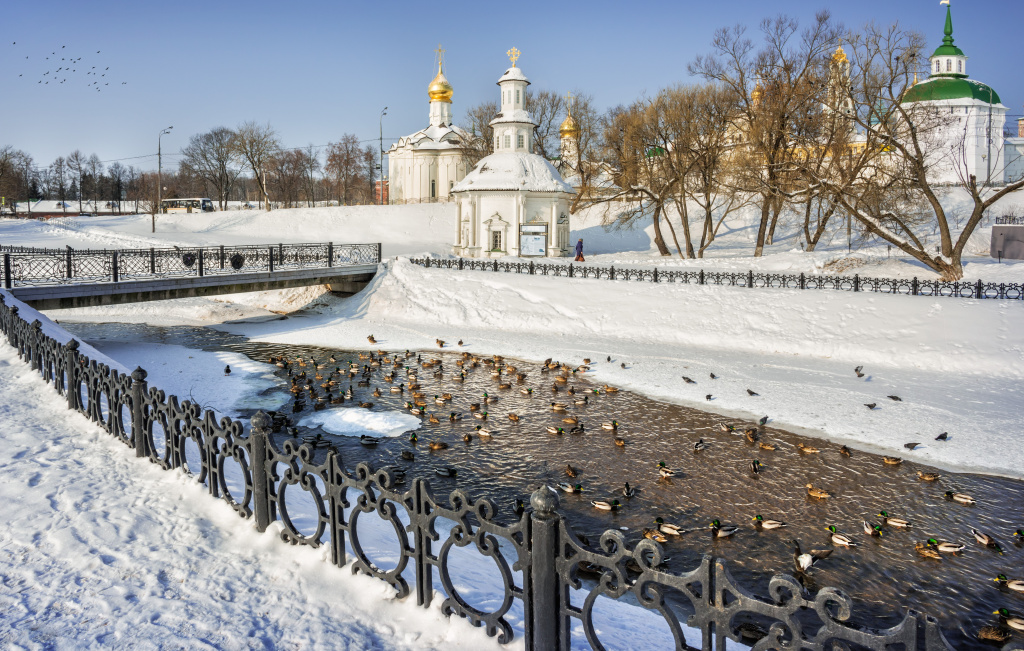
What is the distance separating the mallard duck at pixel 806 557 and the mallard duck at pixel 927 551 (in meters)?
1.04

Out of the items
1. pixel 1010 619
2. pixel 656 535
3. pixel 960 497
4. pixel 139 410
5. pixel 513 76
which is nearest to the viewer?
pixel 1010 619

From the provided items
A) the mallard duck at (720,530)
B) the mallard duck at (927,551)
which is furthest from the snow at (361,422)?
the mallard duck at (927,551)

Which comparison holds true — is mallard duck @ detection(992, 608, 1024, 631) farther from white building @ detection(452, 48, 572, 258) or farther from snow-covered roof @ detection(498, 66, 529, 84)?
snow-covered roof @ detection(498, 66, 529, 84)

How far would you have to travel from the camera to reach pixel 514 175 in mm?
36500

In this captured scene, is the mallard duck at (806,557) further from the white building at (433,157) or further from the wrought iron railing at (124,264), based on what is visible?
the white building at (433,157)

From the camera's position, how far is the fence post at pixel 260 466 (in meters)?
Answer: 5.08

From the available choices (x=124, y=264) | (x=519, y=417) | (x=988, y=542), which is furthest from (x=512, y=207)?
(x=988, y=542)

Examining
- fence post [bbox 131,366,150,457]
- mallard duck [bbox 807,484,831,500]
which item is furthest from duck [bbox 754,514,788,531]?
Result: fence post [bbox 131,366,150,457]

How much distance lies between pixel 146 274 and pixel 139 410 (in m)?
17.1

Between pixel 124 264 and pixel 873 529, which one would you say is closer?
pixel 873 529

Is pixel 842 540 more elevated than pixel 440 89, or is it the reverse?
pixel 440 89

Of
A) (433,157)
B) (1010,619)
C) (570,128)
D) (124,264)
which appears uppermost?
(570,128)

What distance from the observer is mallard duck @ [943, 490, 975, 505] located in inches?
364

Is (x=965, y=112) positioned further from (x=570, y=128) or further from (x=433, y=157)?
(x=433, y=157)
